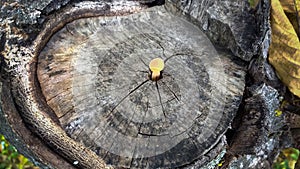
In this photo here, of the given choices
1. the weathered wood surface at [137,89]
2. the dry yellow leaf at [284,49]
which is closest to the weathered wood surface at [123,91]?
the weathered wood surface at [137,89]

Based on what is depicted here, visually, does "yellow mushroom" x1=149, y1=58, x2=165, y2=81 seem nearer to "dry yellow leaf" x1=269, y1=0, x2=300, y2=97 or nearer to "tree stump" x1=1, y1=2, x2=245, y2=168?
"tree stump" x1=1, y1=2, x2=245, y2=168

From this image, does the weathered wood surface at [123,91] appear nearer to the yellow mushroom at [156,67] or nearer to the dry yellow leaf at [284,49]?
the yellow mushroom at [156,67]

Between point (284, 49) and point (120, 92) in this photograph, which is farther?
point (284, 49)

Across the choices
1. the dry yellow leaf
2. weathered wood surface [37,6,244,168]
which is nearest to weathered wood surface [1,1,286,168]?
weathered wood surface [37,6,244,168]

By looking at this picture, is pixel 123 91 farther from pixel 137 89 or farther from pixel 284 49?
pixel 284 49

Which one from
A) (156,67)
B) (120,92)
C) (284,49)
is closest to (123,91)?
(120,92)

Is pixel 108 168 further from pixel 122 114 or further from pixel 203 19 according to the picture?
pixel 203 19

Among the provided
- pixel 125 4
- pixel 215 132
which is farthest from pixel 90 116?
pixel 125 4
